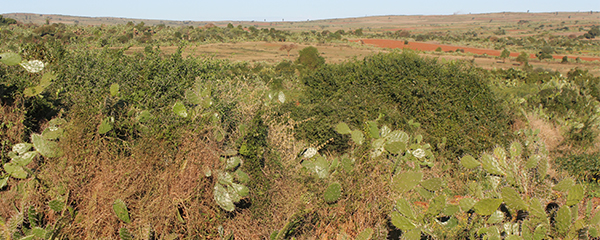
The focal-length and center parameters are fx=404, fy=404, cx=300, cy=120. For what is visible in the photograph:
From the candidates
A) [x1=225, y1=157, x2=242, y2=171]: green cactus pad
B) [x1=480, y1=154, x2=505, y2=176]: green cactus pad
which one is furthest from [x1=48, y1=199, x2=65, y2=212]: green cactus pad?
[x1=480, y1=154, x2=505, y2=176]: green cactus pad

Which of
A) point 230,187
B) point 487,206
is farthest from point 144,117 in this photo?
point 487,206

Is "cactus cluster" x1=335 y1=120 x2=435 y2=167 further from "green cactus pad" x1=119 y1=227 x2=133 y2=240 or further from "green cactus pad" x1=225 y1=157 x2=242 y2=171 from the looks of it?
"green cactus pad" x1=119 y1=227 x2=133 y2=240

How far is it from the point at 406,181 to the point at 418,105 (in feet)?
10.3

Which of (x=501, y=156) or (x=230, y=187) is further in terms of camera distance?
(x=501, y=156)

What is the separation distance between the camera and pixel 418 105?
20.5 ft

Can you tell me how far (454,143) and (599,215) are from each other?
357 centimetres

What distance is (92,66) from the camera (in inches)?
201

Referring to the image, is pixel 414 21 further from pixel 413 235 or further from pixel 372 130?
pixel 413 235

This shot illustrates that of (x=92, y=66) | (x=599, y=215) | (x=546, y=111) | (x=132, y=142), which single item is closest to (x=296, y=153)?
(x=132, y=142)

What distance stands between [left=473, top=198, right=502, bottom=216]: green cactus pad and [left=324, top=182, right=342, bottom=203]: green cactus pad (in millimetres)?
988

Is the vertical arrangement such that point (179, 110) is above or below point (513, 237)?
above

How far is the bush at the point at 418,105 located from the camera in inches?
234

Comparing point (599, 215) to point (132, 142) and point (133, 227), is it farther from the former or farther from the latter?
point (132, 142)

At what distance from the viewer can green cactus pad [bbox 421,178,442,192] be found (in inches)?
133
